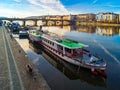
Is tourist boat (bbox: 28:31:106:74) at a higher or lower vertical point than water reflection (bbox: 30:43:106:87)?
higher

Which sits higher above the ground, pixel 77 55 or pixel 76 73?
pixel 77 55

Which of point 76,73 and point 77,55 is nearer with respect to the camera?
point 76,73

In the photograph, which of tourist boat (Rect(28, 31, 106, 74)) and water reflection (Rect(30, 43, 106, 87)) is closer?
water reflection (Rect(30, 43, 106, 87))

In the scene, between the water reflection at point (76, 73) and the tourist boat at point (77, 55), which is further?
the tourist boat at point (77, 55)

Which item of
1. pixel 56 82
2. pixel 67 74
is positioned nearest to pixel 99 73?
pixel 67 74

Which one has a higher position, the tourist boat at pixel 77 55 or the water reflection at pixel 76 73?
the tourist boat at pixel 77 55

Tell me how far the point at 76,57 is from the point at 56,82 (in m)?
9.40

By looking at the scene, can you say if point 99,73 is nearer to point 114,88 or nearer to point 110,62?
point 114,88

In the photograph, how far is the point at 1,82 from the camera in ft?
70.9

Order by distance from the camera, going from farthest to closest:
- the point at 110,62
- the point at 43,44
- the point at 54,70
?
1. the point at 43,44
2. the point at 110,62
3. the point at 54,70

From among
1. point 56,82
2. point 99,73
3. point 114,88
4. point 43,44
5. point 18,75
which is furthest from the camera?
point 43,44

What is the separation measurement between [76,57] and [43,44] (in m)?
20.0

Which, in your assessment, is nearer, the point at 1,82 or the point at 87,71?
the point at 1,82

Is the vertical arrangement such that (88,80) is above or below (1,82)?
below
